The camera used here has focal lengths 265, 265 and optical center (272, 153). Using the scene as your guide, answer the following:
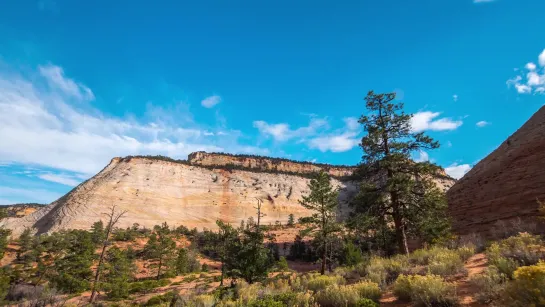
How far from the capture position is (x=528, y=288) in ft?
16.0

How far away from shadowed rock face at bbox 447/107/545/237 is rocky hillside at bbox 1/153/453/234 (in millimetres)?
23443

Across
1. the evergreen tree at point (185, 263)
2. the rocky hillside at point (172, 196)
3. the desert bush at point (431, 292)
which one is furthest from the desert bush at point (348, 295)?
the rocky hillside at point (172, 196)

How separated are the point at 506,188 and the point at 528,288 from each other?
32445 mm

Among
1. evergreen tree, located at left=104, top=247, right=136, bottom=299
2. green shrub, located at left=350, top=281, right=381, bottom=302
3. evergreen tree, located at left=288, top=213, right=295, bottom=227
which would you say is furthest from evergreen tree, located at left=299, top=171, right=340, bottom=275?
evergreen tree, located at left=288, top=213, right=295, bottom=227

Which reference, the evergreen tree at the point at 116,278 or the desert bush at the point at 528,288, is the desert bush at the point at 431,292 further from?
the evergreen tree at the point at 116,278

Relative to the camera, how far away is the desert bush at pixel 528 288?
4.71m

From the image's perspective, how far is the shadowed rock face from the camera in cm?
2556

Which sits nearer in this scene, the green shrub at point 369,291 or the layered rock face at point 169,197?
the green shrub at point 369,291

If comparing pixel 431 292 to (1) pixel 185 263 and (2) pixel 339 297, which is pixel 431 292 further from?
(1) pixel 185 263

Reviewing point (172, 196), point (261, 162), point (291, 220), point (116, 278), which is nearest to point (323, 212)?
point (116, 278)

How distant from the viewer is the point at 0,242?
31656 millimetres

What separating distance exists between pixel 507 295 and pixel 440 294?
1.41m

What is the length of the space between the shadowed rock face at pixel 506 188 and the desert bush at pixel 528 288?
22290 millimetres

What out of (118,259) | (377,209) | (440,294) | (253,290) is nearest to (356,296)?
(440,294)
